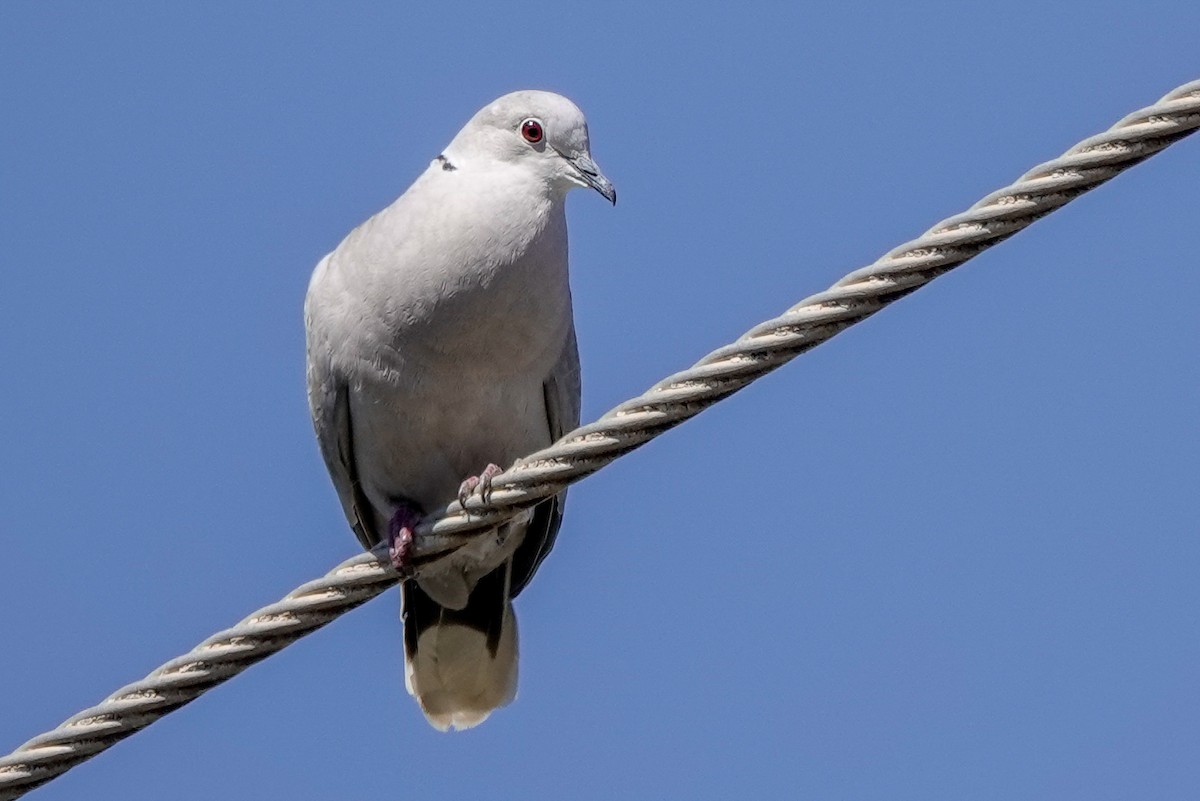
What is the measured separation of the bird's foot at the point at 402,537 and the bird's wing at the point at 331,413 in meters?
0.27

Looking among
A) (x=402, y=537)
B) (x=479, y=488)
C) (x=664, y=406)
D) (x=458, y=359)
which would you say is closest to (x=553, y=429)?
(x=458, y=359)

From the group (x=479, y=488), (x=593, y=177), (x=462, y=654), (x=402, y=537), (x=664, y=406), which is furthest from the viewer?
(x=462, y=654)

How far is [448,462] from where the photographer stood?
6.80 m

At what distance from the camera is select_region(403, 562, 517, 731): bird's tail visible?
748cm

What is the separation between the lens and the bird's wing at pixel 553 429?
6.82 metres

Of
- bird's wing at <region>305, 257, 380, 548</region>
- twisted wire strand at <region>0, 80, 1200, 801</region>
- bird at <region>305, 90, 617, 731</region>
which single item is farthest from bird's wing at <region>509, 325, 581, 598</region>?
twisted wire strand at <region>0, 80, 1200, 801</region>

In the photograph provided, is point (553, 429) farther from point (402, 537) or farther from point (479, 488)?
point (479, 488)

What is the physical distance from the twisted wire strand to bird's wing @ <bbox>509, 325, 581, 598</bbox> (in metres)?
1.64

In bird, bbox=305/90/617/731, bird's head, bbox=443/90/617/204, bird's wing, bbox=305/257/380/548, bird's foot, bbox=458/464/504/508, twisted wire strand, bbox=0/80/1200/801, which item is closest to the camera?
twisted wire strand, bbox=0/80/1200/801

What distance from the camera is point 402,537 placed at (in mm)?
6156

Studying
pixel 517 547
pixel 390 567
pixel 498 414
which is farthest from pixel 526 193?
pixel 390 567

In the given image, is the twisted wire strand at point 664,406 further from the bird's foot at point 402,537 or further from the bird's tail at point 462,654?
the bird's tail at point 462,654

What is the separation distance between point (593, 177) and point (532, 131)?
0.96 ft

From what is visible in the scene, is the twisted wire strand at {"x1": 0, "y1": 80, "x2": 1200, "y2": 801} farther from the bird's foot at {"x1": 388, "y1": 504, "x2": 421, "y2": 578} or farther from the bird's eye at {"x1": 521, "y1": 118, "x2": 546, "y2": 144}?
the bird's eye at {"x1": 521, "y1": 118, "x2": 546, "y2": 144}
